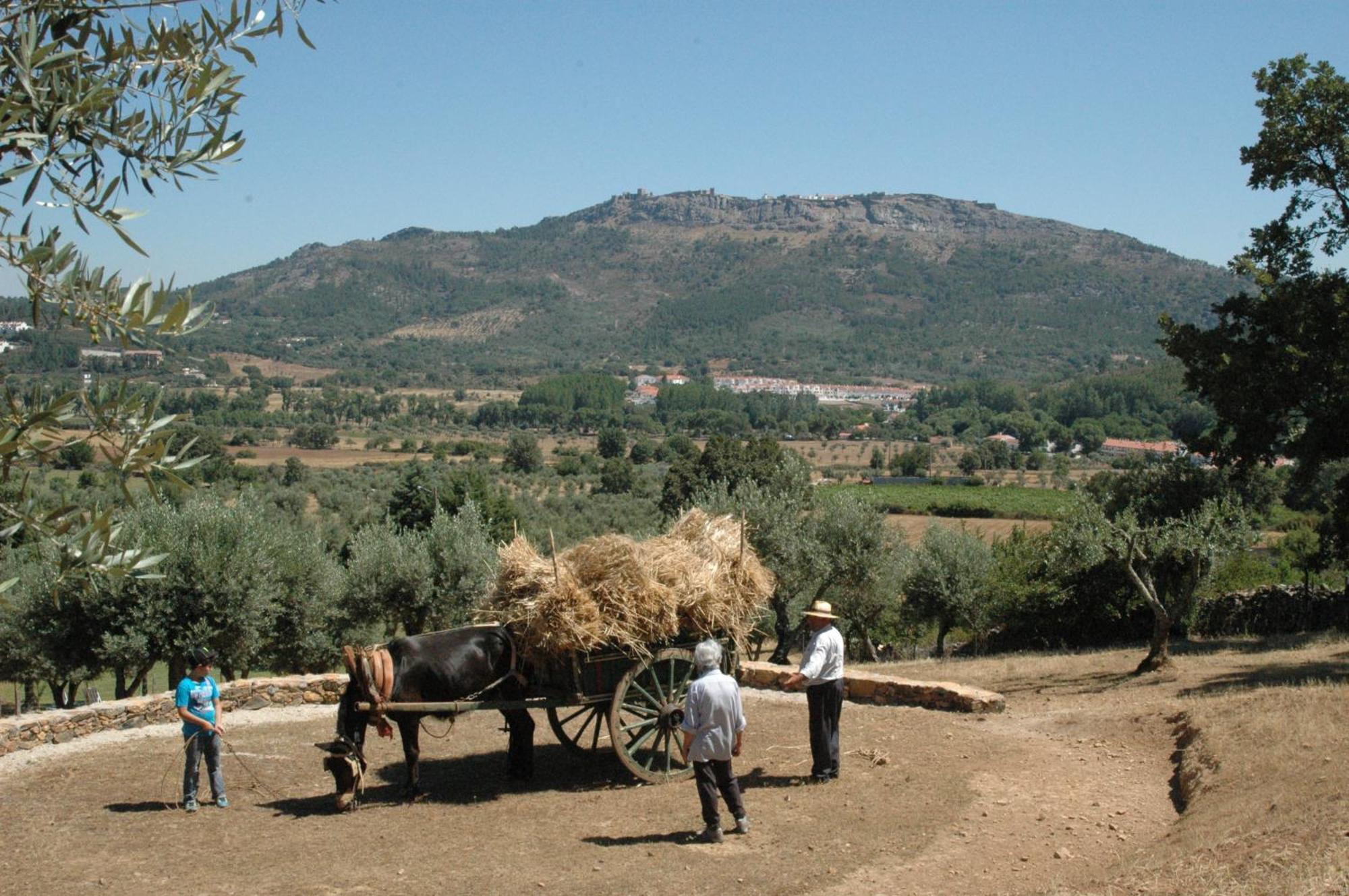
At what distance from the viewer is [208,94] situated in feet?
17.4

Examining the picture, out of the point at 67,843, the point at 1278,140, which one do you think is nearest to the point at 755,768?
the point at 67,843

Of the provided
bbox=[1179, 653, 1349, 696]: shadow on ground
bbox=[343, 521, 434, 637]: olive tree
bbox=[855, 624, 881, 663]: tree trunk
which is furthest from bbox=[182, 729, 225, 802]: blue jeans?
bbox=[855, 624, 881, 663]: tree trunk

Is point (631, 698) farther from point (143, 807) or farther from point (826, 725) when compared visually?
point (143, 807)

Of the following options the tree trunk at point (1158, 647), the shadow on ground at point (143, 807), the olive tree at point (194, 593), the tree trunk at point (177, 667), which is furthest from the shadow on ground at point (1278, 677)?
the tree trunk at point (177, 667)

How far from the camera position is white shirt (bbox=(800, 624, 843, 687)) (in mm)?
10727

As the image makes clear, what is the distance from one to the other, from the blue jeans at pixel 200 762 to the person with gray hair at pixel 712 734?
4936 millimetres

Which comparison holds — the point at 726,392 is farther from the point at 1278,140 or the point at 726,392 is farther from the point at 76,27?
the point at 76,27

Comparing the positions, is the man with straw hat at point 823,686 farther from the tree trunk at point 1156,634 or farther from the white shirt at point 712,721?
the tree trunk at point 1156,634

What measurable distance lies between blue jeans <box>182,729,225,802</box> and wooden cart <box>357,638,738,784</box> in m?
2.10

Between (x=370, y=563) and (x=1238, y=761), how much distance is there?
20.2 m

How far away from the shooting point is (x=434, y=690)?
11219mm

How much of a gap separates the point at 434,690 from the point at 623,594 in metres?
2.17

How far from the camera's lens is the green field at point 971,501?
74.9m

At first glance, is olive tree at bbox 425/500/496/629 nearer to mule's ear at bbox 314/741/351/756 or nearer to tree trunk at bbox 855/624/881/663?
tree trunk at bbox 855/624/881/663
